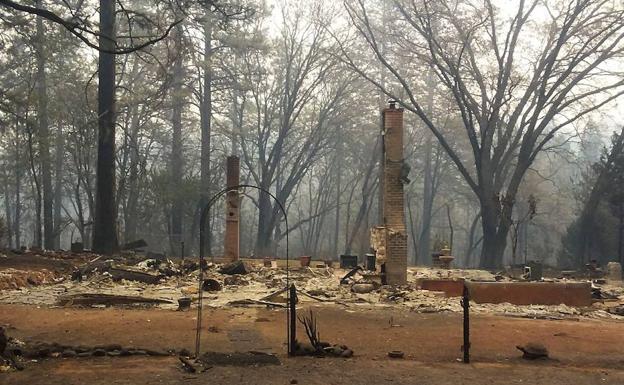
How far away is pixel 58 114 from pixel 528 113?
22233 millimetres

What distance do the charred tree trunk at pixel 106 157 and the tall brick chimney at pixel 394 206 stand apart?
10965 millimetres

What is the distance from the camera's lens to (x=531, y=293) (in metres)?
13.8

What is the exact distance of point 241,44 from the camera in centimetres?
3166

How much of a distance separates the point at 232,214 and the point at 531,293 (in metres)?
11.2

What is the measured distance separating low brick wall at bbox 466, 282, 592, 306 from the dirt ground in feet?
6.55

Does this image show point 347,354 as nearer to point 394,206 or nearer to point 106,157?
point 394,206

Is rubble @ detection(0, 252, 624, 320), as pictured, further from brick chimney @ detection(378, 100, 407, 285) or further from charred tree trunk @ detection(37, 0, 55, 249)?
charred tree trunk @ detection(37, 0, 55, 249)

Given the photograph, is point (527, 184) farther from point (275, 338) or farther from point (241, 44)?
point (275, 338)

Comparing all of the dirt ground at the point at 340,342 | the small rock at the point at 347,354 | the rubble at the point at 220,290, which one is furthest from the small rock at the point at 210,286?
the small rock at the point at 347,354

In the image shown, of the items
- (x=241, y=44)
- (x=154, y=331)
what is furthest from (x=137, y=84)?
(x=154, y=331)

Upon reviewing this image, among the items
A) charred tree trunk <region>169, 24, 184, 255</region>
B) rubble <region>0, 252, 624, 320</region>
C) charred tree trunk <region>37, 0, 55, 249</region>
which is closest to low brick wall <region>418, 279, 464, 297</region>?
rubble <region>0, 252, 624, 320</region>

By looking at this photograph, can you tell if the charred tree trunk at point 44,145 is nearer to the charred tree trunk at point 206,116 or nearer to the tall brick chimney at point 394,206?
the charred tree trunk at point 206,116

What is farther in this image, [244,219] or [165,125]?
[244,219]

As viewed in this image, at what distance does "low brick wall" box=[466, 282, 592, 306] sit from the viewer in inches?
539
